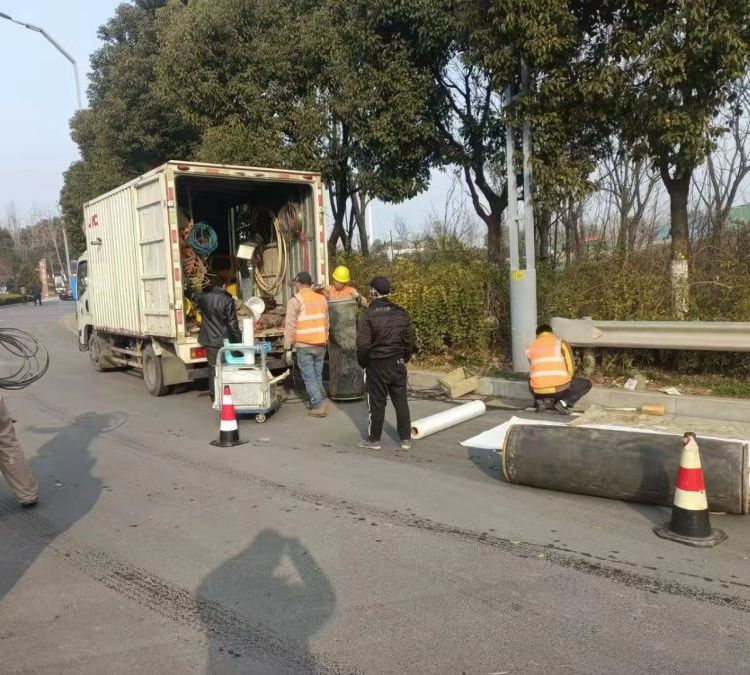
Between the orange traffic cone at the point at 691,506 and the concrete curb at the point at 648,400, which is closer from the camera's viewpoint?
the orange traffic cone at the point at 691,506

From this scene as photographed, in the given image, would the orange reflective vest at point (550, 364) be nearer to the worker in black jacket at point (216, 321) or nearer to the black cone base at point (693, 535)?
the black cone base at point (693, 535)

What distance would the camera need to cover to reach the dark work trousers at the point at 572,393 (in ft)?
25.7

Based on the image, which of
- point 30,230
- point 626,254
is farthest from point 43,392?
point 30,230

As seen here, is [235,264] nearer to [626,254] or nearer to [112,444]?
[112,444]

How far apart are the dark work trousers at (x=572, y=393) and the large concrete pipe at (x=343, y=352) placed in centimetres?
242

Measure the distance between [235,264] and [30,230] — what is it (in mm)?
86995

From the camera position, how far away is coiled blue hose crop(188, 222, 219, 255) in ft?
35.0

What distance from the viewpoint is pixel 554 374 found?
7742mm

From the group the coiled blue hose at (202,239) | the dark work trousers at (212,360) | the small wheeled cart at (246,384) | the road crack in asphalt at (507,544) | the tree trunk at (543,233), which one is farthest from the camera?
the tree trunk at (543,233)

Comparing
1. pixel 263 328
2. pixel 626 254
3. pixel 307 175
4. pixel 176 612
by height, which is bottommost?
pixel 176 612

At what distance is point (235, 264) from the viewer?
1205 cm

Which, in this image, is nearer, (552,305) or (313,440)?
(313,440)

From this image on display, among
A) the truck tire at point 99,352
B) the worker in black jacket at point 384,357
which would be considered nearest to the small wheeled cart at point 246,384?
the worker in black jacket at point 384,357

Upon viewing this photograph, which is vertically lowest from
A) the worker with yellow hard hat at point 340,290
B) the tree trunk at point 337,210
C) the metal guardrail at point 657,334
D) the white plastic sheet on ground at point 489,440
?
the white plastic sheet on ground at point 489,440
